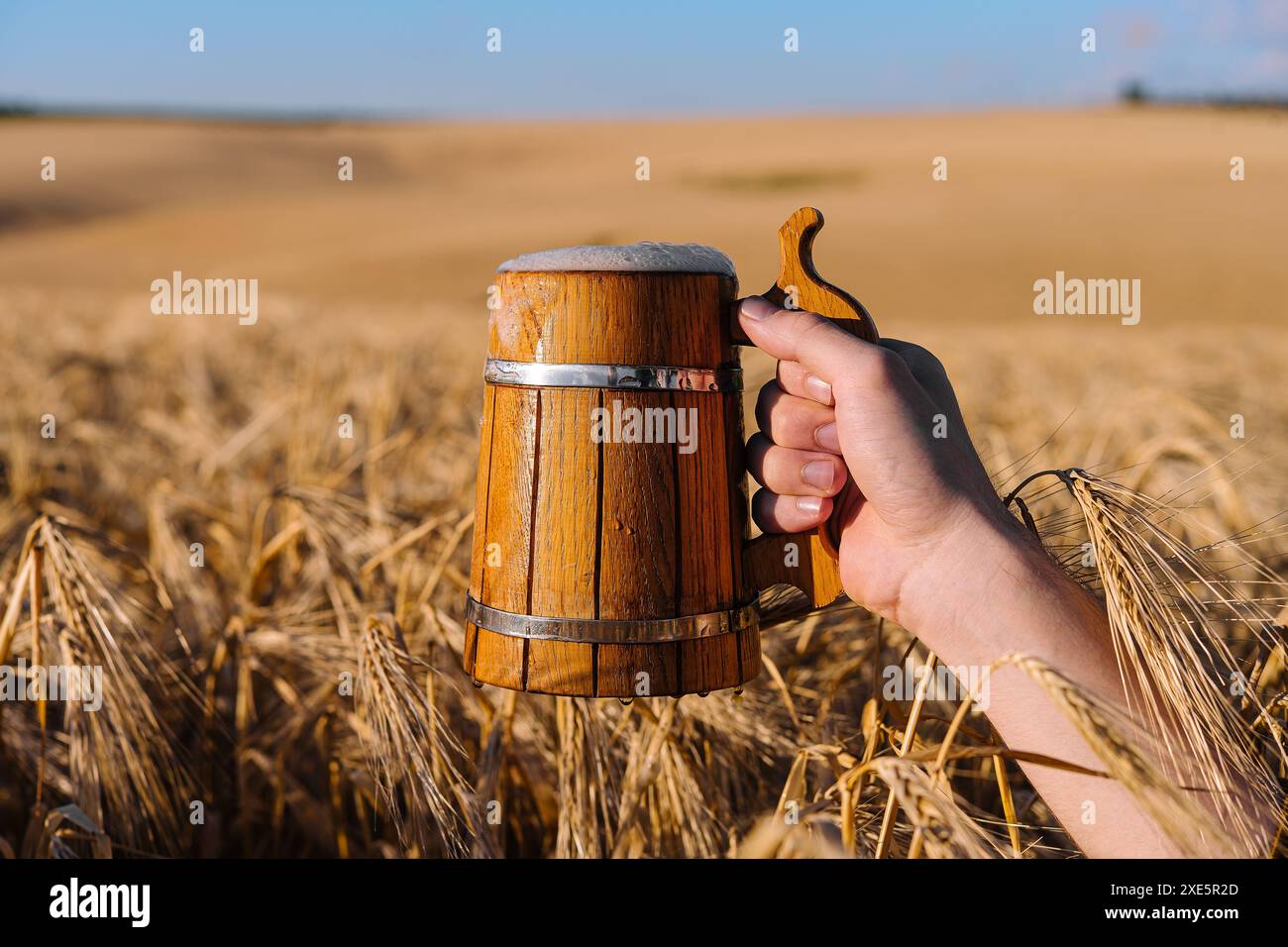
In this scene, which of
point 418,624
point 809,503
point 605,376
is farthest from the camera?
point 418,624

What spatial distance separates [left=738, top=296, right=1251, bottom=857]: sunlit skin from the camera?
1.43 m

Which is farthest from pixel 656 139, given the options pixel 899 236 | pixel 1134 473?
pixel 1134 473

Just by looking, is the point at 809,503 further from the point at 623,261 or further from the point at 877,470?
the point at 623,261

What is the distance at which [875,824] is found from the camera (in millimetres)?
1474

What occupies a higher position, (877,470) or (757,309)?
(757,309)

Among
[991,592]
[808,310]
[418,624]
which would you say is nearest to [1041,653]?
[991,592]

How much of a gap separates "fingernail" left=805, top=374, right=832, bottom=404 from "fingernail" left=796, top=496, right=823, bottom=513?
0.48 feet

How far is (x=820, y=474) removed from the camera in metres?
1.53

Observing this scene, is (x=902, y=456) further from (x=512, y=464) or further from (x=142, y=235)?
(x=142, y=235)

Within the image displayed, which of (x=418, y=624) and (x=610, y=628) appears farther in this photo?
(x=418, y=624)

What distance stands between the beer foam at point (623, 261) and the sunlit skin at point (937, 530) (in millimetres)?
97

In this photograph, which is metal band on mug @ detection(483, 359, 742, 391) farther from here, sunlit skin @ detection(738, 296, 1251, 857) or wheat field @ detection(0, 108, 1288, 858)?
wheat field @ detection(0, 108, 1288, 858)

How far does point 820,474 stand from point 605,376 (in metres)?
0.34
